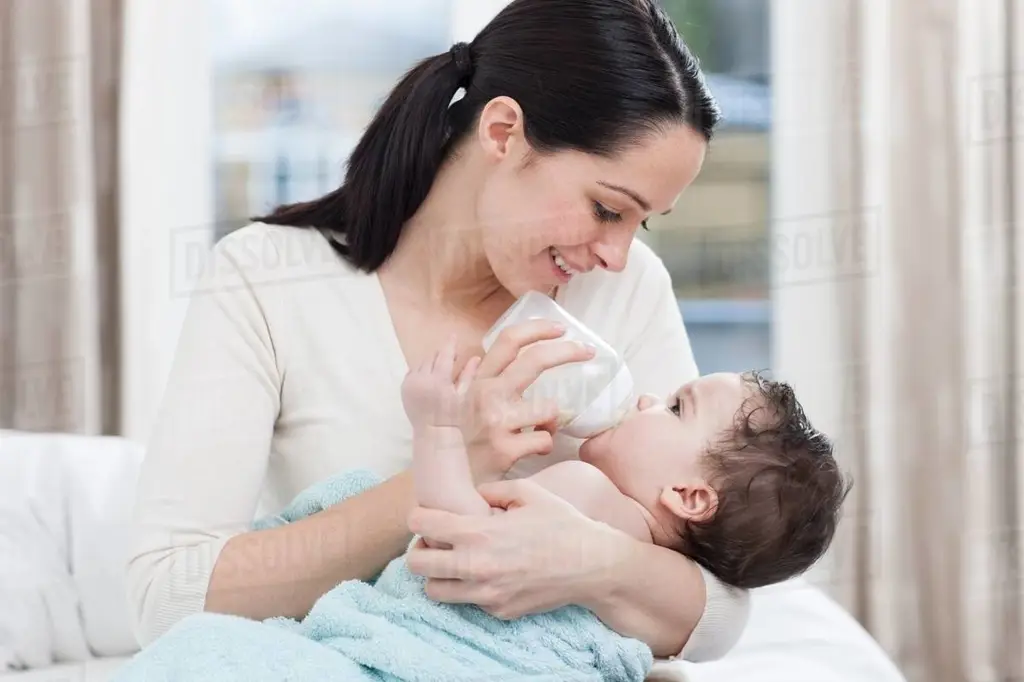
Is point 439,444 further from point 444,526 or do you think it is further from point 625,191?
point 625,191

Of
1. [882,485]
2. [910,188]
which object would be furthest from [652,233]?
[882,485]

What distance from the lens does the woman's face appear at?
1.00m

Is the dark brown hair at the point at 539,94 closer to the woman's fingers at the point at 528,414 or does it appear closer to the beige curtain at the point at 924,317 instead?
the woman's fingers at the point at 528,414

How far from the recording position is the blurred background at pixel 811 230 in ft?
5.85

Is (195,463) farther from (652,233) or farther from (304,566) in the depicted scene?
(652,233)

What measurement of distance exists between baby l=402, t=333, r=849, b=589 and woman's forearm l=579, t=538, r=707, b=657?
0.13 feet

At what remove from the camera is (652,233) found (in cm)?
182

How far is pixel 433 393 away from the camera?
862 mm

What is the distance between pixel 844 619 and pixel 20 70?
150 centimetres

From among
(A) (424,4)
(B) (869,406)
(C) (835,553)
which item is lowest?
(C) (835,553)

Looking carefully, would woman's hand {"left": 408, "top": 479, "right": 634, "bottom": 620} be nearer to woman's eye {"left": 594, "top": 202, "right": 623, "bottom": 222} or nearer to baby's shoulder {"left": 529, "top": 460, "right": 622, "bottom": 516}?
baby's shoulder {"left": 529, "top": 460, "right": 622, "bottom": 516}

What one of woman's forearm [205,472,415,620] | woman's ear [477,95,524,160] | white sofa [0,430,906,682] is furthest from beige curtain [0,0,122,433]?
woman's ear [477,95,524,160]

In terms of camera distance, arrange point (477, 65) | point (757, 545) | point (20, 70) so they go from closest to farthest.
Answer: point (757, 545), point (477, 65), point (20, 70)

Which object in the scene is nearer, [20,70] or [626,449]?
[626,449]
